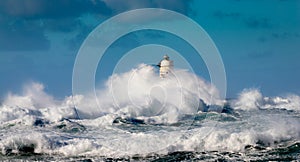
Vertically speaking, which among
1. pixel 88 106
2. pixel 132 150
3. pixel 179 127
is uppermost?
pixel 88 106

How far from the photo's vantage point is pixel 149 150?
4756 centimetres

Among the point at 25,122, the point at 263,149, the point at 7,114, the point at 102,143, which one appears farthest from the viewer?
the point at 7,114

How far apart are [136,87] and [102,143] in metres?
35.2

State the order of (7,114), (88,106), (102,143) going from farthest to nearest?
(88,106) → (7,114) → (102,143)

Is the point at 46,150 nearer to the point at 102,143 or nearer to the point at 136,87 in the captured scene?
the point at 102,143

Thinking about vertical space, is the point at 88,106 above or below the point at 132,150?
above

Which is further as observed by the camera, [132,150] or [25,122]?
[25,122]

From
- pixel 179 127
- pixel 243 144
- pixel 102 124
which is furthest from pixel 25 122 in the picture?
pixel 243 144

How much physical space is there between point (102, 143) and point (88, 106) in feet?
135

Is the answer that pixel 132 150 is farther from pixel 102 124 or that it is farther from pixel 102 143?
pixel 102 124

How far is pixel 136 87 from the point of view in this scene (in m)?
85.6

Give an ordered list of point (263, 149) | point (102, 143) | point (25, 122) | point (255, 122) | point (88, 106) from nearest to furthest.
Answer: point (263, 149)
point (102, 143)
point (255, 122)
point (25, 122)
point (88, 106)

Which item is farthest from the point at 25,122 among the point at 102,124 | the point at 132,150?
the point at 132,150

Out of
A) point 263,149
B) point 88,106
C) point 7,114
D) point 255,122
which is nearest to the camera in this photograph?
point 263,149
